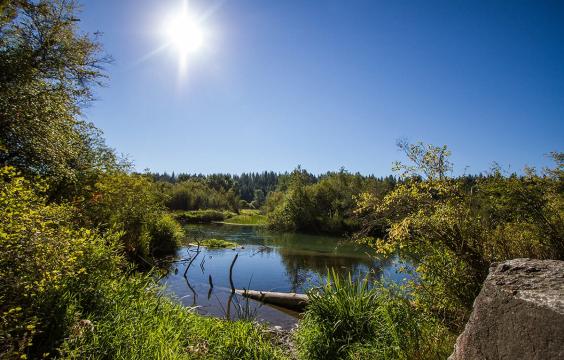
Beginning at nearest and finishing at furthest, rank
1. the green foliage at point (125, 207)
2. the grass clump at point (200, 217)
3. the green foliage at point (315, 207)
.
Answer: the green foliage at point (125, 207), the green foliage at point (315, 207), the grass clump at point (200, 217)

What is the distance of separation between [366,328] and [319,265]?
18512 mm

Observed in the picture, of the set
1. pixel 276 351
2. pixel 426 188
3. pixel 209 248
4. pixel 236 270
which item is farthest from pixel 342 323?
pixel 209 248

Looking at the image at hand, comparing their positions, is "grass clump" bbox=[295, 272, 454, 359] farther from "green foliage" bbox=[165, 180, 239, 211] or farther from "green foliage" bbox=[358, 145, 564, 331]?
"green foliage" bbox=[165, 180, 239, 211]

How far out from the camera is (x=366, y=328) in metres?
6.92

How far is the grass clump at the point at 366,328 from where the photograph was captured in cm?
554

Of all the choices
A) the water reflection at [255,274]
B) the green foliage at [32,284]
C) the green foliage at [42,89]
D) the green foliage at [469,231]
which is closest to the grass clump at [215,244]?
the water reflection at [255,274]

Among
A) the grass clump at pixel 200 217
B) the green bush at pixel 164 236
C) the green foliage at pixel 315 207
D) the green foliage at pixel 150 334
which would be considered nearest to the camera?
the green foliage at pixel 150 334

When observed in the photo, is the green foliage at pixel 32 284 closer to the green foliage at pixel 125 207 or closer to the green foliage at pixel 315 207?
the green foliage at pixel 125 207

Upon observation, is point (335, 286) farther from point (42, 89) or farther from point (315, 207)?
point (315, 207)

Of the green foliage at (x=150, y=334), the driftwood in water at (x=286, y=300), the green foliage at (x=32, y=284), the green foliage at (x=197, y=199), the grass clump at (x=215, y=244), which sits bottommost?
the driftwood in water at (x=286, y=300)

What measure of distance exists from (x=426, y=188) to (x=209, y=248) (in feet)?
87.5

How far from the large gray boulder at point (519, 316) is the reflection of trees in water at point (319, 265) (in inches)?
599

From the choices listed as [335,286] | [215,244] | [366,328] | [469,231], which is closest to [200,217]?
[215,244]

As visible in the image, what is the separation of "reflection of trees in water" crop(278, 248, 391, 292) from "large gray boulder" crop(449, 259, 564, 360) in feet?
49.9
